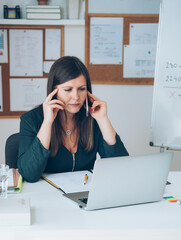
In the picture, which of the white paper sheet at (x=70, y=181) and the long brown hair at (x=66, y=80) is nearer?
the white paper sheet at (x=70, y=181)

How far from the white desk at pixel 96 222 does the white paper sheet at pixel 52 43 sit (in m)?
1.95

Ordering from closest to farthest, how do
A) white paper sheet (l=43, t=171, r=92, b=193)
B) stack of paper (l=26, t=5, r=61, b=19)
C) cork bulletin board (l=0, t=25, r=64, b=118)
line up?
white paper sheet (l=43, t=171, r=92, b=193) < stack of paper (l=26, t=5, r=61, b=19) < cork bulletin board (l=0, t=25, r=64, b=118)

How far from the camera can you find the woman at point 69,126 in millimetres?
1619

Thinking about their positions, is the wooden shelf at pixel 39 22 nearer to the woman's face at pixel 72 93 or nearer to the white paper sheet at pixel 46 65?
the white paper sheet at pixel 46 65

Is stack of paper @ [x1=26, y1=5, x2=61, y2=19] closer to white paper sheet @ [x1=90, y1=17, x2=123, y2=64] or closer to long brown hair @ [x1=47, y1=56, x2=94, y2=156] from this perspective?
white paper sheet @ [x1=90, y1=17, x2=123, y2=64]

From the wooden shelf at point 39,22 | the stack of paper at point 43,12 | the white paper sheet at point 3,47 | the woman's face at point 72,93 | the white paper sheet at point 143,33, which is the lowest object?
the woman's face at point 72,93

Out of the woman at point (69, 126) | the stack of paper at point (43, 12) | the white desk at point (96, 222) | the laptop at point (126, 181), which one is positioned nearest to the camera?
the white desk at point (96, 222)

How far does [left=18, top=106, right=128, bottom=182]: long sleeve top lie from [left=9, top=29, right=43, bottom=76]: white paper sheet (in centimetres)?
133

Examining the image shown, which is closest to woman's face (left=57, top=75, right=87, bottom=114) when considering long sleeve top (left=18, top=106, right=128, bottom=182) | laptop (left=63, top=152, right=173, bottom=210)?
long sleeve top (left=18, top=106, right=128, bottom=182)

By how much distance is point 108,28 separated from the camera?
3049 mm

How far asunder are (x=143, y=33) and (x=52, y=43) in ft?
2.66

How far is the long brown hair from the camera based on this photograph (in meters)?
1.70

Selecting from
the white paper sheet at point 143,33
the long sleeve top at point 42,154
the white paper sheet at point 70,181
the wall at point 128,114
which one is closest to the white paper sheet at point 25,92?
the wall at point 128,114

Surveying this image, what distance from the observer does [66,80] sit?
5.52 feet
